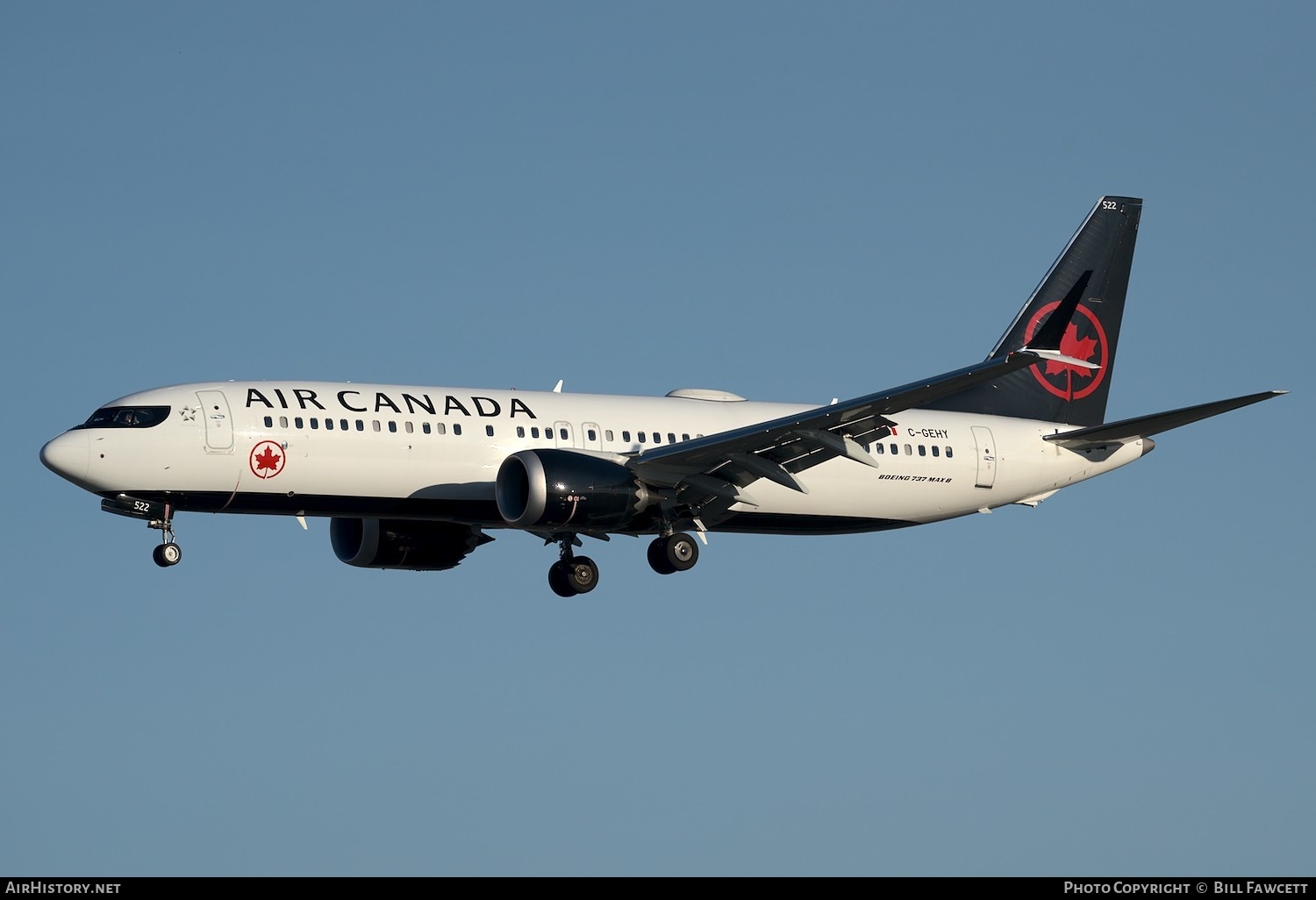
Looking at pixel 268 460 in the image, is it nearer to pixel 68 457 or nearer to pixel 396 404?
pixel 396 404

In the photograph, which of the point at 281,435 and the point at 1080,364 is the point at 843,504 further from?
the point at 281,435

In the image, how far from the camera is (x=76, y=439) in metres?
48.3

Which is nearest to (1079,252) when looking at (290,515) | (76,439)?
(290,515)

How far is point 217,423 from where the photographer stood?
4878 cm

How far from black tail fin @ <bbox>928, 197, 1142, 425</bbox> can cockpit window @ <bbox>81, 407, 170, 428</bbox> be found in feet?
73.6

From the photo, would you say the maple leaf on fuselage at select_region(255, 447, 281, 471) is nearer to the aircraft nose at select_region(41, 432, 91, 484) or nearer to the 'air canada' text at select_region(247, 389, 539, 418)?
the 'air canada' text at select_region(247, 389, 539, 418)

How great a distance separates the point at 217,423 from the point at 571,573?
1060cm

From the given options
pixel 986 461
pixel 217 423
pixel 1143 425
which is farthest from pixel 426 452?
pixel 1143 425

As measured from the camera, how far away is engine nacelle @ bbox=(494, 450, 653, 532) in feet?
160

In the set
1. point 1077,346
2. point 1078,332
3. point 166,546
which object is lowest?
point 166,546

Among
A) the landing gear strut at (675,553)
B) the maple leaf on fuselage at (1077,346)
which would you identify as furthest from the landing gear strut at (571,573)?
the maple leaf on fuselage at (1077,346)

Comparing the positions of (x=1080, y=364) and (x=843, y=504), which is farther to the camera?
(x=843, y=504)
